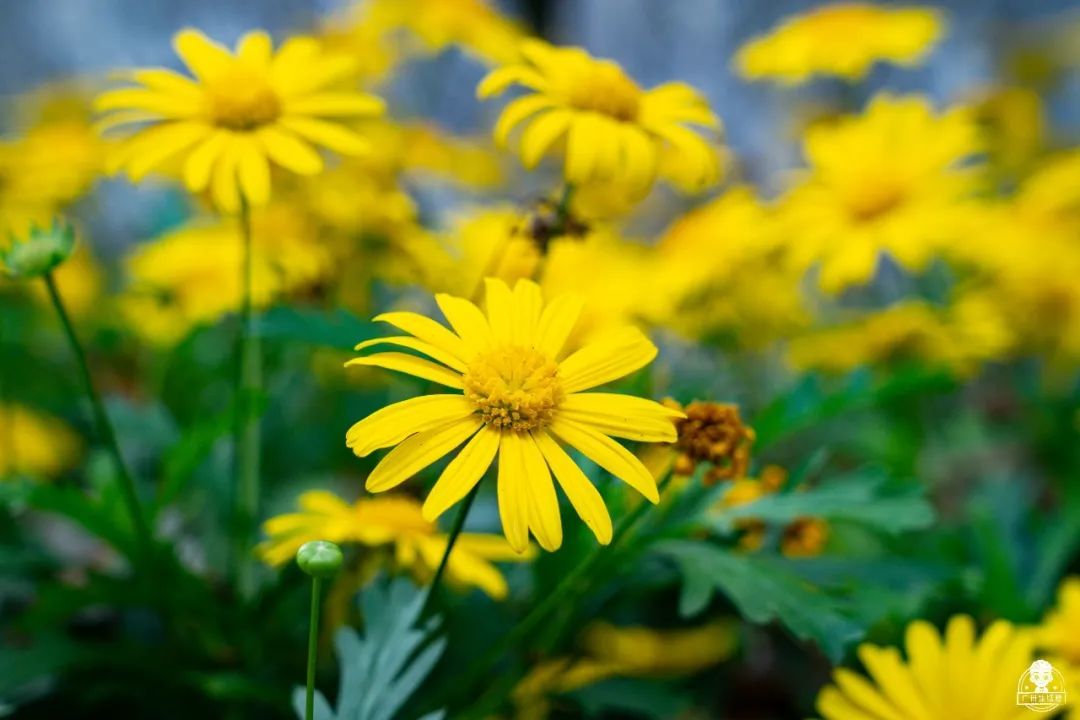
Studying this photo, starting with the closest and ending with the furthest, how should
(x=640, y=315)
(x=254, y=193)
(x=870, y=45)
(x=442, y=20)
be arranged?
1. (x=254, y=193)
2. (x=640, y=315)
3. (x=870, y=45)
4. (x=442, y=20)

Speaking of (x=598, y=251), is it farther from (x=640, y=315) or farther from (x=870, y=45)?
(x=870, y=45)

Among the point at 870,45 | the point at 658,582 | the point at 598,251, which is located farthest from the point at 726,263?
the point at 658,582

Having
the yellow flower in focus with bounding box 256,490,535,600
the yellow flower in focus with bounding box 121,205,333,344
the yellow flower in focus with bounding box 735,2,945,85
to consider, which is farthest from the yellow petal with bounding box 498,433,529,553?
the yellow flower in focus with bounding box 735,2,945,85

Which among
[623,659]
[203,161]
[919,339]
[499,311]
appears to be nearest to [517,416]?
[499,311]

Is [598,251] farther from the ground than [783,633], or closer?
farther from the ground

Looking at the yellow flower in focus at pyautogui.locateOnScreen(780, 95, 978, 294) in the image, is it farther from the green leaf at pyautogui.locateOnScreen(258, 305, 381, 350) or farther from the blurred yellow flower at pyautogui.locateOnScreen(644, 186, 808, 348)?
the green leaf at pyautogui.locateOnScreen(258, 305, 381, 350)

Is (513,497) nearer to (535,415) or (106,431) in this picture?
(535,415)
